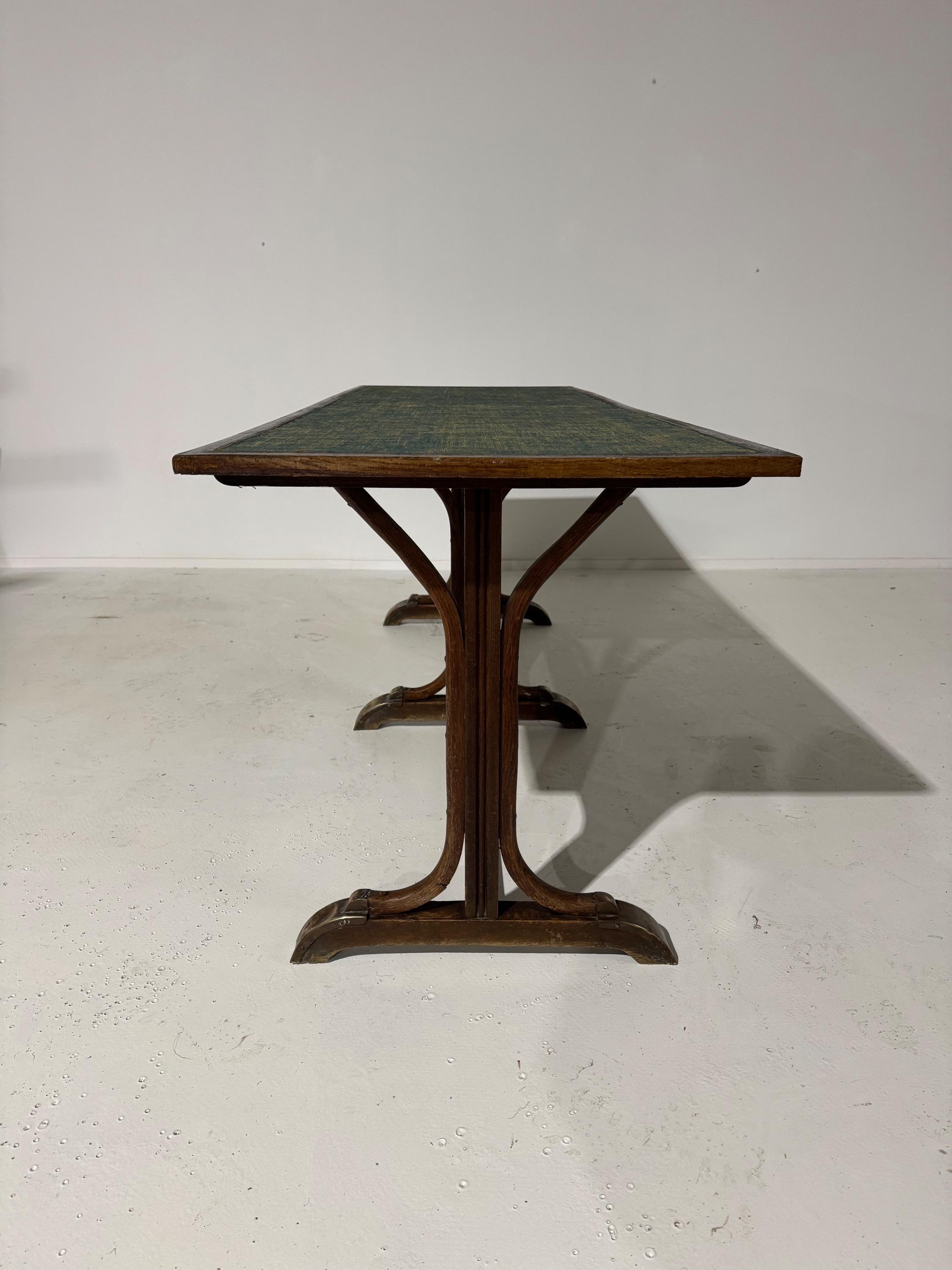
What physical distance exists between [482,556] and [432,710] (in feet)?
3.31

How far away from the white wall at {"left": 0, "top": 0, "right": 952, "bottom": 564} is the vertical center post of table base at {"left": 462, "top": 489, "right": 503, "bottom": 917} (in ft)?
7.65

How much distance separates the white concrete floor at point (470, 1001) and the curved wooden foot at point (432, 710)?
5 centimetres

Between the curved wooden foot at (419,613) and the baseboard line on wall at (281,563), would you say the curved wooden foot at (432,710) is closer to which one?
the curved wooden foot at (419,613)

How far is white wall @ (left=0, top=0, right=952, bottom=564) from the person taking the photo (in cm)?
310

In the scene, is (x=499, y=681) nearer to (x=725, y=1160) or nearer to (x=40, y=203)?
(x=725, y=1160)

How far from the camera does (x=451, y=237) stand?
10.7 ft

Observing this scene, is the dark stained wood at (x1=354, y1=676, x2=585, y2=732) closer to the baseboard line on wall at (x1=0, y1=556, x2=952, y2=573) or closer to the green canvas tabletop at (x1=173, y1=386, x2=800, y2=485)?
the green canvas tabletop at (x1=173, y1=386, x2=800, y2=485)

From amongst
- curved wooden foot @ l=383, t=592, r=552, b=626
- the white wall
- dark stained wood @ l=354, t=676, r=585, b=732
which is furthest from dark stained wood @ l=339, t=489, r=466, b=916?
the white wall

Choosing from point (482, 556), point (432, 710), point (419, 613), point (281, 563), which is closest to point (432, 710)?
point (432, 710)

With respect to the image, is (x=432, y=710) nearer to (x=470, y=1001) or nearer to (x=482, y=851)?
(x=482, y=851)

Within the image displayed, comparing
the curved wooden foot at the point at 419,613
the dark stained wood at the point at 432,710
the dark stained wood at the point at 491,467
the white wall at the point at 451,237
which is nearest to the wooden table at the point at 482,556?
the dark stained wood at the point at 491,467

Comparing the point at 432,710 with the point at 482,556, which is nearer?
the point at 482,556

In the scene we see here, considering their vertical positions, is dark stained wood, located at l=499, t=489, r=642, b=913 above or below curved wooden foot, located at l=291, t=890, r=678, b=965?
above

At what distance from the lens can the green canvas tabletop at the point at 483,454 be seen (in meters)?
1.00
